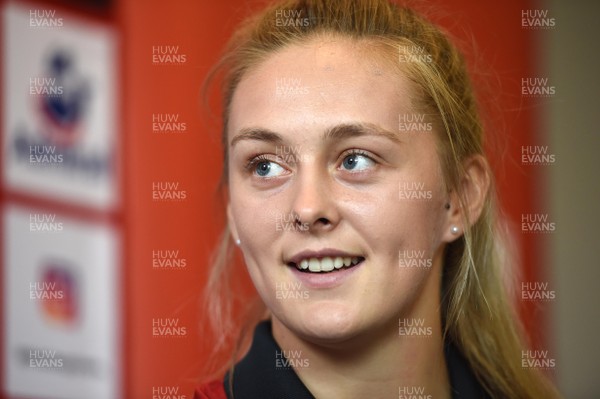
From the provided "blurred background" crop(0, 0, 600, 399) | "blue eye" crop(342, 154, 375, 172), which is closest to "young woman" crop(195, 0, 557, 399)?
"blue eye" crop(342, 154, 375, 172)

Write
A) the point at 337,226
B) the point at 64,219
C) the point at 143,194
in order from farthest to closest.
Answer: the point at 64,219, the point at 143,194, the point at 337,226

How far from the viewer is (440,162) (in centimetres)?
105

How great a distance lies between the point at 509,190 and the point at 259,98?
4.39ft

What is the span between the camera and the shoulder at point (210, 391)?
3.39 feet

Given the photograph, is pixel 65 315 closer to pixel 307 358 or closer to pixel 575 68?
pixel 307 358

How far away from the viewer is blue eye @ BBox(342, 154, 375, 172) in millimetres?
980

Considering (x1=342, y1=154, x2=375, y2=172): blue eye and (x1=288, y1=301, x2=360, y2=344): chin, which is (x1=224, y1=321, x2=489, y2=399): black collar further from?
(x1=342, y1=154, x2=375, y2=172): blue eye

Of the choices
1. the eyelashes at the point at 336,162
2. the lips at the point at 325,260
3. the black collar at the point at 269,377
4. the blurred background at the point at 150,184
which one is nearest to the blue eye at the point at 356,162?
the eyelashes at the point at 336,162

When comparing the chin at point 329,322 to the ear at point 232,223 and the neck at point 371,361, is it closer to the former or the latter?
the neck at point 371,361

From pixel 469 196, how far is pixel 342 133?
0.23 m

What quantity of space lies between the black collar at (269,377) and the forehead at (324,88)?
0.91ft

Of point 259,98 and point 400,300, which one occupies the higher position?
point 259,98

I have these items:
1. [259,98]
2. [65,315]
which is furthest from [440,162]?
[65,315]

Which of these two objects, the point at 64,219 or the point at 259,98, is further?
the point at 64,219
